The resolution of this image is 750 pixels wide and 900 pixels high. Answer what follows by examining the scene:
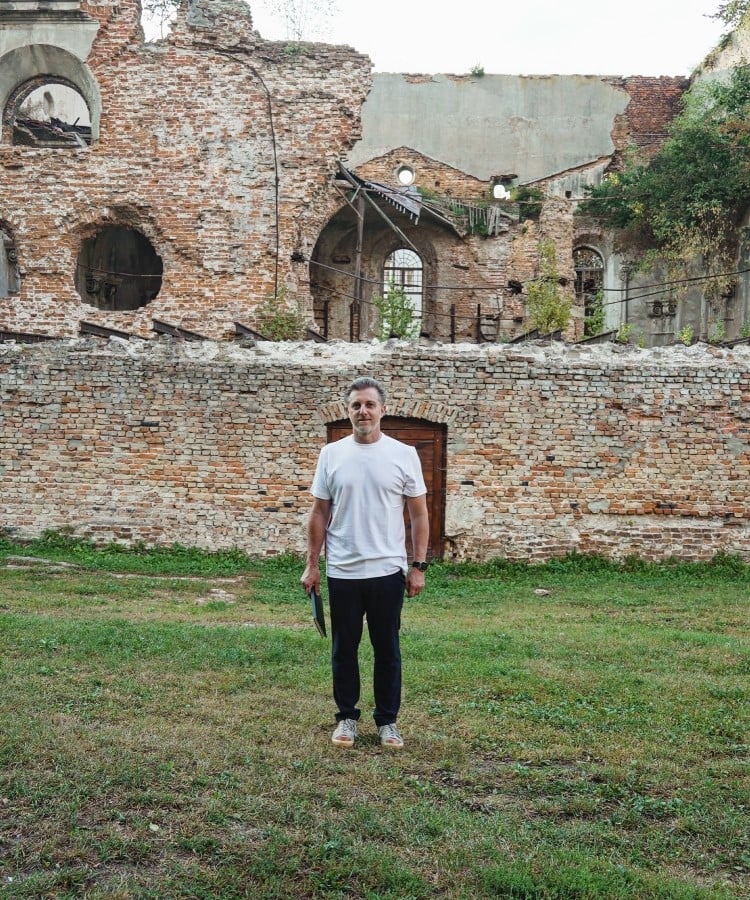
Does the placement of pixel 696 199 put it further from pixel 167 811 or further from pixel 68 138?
pixel 167 811

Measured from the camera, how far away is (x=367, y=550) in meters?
4.53

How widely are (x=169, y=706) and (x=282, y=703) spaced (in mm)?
653

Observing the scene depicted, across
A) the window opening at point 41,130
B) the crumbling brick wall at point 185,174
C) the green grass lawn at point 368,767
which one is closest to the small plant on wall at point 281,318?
the crumbling brick wall at point 185,174

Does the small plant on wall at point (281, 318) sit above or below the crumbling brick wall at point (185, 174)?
below

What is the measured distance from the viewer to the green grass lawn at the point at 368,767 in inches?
123

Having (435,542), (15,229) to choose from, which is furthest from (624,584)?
(15,229)

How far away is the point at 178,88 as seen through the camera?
16.8 metres

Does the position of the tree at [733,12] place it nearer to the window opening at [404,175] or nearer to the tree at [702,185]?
the tree at [702,185]

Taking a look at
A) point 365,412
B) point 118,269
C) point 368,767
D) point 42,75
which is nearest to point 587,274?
point 118,269

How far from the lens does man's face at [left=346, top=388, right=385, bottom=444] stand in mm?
4594

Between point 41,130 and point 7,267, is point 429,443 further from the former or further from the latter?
point 41,130

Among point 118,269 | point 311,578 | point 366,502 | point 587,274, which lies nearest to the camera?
point 366,502

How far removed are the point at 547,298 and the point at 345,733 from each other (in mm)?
14383

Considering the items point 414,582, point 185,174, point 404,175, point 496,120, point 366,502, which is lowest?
point 414,582
